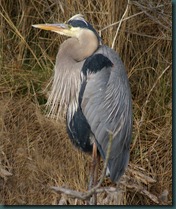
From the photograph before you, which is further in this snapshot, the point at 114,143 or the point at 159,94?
the point at 159,94

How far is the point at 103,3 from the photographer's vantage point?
438 cm

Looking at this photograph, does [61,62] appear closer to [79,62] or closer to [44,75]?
[79,62]

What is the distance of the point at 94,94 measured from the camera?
3488 millimetres

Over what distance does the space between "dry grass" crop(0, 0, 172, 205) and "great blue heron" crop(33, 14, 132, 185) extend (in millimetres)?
442

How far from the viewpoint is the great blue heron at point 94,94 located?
3486 mm

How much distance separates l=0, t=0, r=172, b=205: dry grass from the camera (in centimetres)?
418

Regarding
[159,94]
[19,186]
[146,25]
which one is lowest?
[19,186]

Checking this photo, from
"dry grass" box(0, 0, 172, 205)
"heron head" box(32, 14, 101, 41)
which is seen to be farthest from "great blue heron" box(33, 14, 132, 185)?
"dry grass" box(0, 0, 172, 205)

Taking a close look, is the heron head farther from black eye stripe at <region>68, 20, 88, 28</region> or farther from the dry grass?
the dry grass

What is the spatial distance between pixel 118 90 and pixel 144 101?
995 mm

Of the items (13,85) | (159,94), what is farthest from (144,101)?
(13,85)

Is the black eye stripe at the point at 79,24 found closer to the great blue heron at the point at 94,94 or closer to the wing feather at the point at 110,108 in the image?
the great blue heron at the point at 94,94

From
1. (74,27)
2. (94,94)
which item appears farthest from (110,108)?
(74,27)

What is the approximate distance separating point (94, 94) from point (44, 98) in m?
1.12
